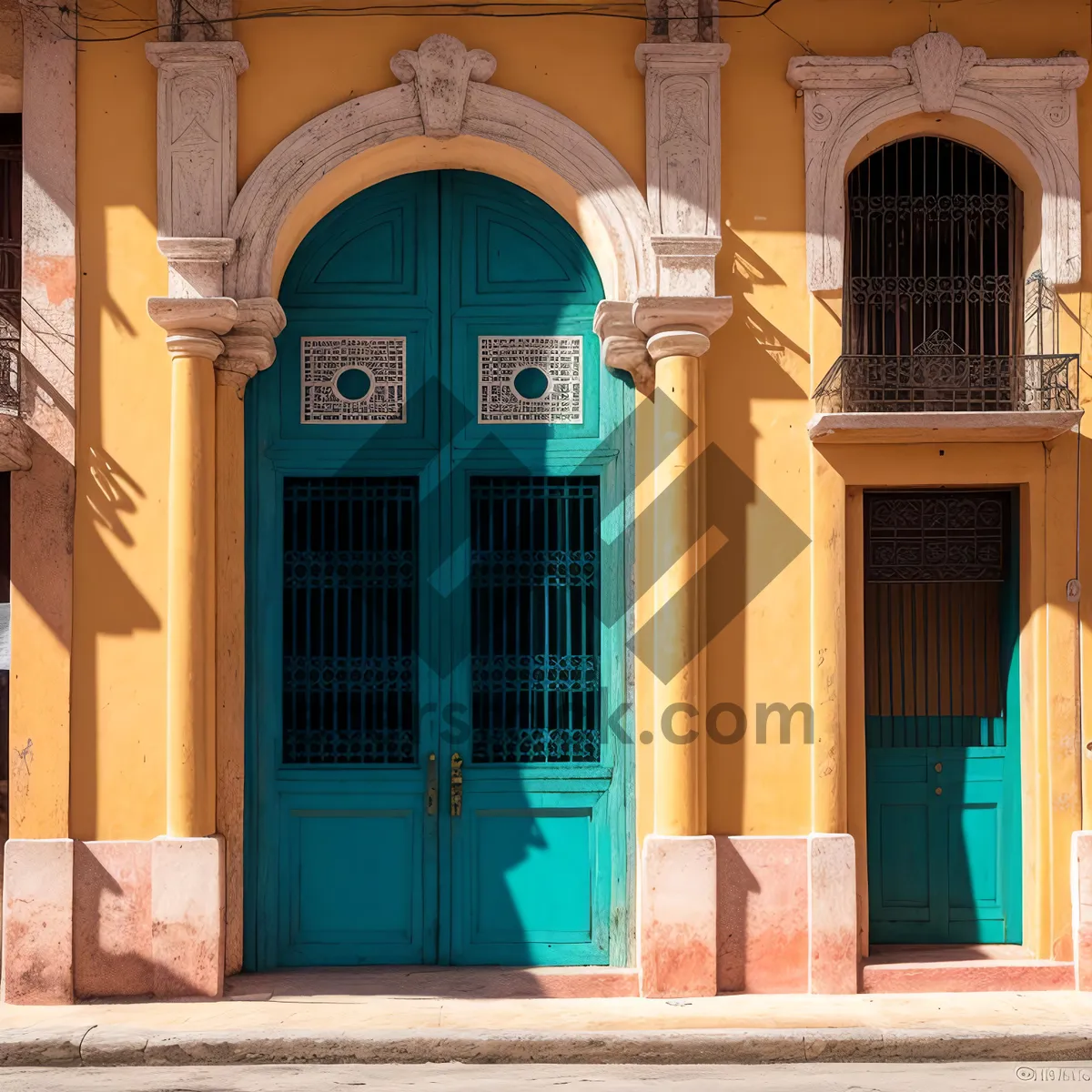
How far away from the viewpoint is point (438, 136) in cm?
720

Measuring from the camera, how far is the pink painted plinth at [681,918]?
22.6 ft

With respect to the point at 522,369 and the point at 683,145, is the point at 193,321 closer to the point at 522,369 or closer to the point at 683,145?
the point at 522,369

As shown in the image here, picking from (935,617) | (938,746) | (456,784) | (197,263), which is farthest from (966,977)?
(197,263)

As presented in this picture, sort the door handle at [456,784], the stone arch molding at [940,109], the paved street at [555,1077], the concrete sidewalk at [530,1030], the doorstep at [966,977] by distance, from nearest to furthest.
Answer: the paved street at [555,1077], the concrete sidewalk at [530,1030], the doorstep at [966,977], the stone arch molding at [940,109], the door handle at [456,784]

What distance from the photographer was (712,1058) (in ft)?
20.4

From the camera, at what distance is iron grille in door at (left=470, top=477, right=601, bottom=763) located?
24.2 ft

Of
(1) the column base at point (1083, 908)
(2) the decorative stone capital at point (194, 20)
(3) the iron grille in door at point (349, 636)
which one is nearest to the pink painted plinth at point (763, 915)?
(1) the column base at point (1083, 908)

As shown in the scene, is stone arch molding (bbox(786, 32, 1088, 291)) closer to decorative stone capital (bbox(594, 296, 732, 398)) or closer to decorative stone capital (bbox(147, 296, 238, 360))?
decorative stone capital (bbox(594, 296, 732, 398))

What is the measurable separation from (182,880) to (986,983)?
446 centimetres

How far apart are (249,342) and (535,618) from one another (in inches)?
89.8

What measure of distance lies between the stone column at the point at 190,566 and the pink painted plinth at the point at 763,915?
2.92m

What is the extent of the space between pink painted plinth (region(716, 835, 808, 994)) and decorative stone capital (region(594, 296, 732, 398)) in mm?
2686

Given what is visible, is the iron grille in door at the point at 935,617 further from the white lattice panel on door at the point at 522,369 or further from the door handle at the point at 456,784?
the door handle at the point at 456,784

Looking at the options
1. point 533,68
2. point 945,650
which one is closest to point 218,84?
point 533,68
